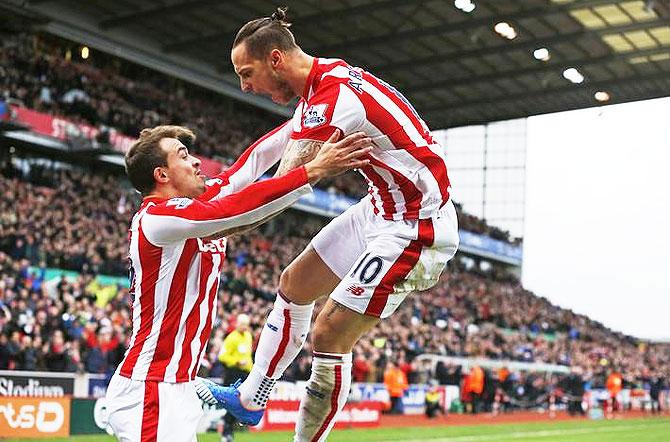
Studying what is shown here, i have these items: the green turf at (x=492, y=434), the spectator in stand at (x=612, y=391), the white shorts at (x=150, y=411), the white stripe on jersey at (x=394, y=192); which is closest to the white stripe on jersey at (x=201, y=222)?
the white stripe on jersey at (x=394, y=192)

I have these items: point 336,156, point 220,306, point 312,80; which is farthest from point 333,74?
point 220,306

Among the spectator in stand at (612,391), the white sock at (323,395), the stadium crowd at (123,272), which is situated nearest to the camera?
the white sock at (323,395)

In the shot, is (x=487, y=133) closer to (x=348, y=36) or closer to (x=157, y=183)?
(x=348, y=36)

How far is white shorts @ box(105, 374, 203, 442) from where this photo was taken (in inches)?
174

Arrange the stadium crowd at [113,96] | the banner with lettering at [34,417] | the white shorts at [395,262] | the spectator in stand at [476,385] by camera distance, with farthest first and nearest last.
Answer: the stadium crowd at [113,96], the spectator in stand at [476,385], the banner with lettering at [34,417], the white shorts at [395,262]

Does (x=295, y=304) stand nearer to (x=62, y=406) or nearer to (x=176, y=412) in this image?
(x=176, y=412)

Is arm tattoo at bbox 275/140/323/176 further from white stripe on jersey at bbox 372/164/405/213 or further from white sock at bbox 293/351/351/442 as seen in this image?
white sock at bbox 293/351/351/442

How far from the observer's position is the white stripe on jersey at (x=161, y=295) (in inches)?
180

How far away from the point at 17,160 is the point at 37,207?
4249 mm

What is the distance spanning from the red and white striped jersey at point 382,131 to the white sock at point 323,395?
2.81 ft

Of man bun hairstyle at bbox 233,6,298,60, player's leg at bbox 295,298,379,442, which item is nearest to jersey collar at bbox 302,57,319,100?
man bun hairstyle at bbox 233,6,298,60

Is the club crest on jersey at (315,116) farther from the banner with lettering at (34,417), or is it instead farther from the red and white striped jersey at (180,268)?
the banner with lettering at (34,417)

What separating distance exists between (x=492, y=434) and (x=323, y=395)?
14277mm

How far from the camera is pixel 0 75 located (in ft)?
82.2
